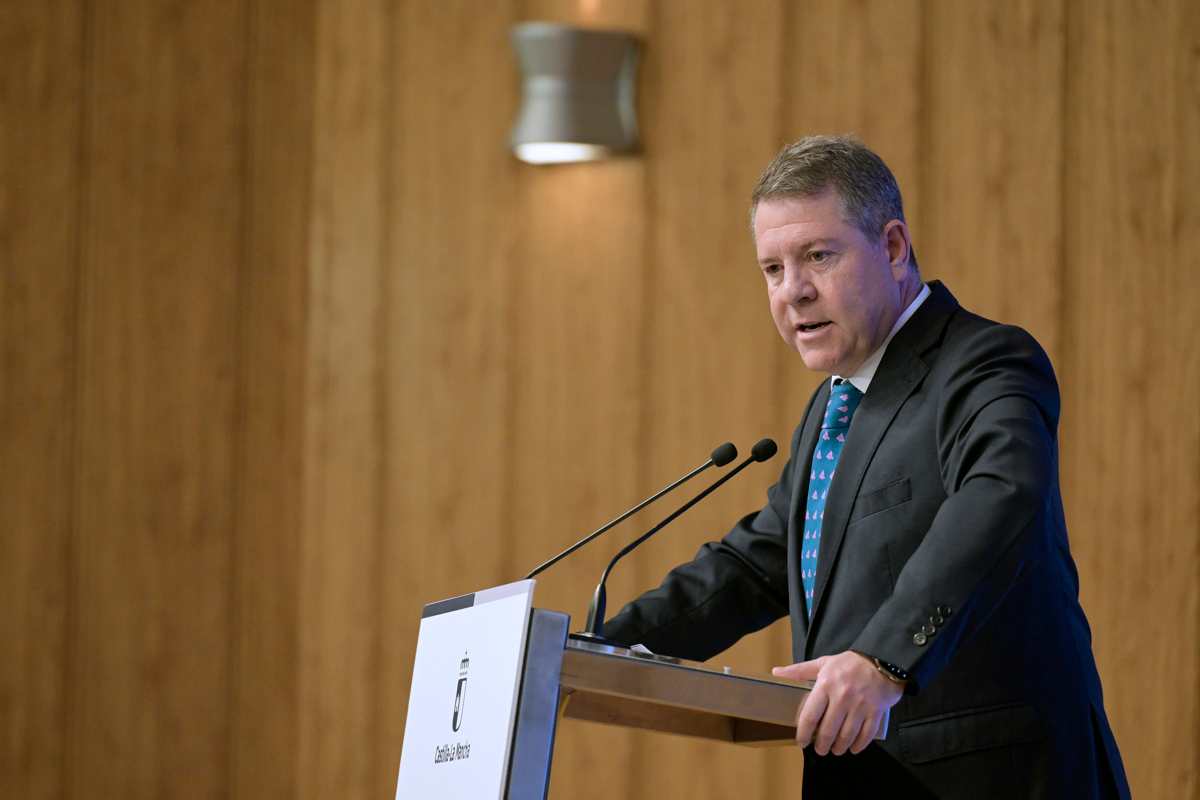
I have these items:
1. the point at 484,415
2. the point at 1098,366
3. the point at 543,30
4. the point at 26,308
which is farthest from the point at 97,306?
the point at 1098,366

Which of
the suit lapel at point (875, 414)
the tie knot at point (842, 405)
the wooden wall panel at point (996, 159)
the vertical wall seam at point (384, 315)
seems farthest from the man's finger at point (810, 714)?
the vertical wall seam at point (384, 315)

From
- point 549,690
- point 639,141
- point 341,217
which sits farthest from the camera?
point 341,217

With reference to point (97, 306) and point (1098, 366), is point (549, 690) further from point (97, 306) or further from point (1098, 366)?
point (97, 306)

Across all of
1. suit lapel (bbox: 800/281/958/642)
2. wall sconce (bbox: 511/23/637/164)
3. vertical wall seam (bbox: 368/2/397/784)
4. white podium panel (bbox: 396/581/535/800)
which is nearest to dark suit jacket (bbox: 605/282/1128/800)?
suit lapel (bbox: 800/281/958/642)

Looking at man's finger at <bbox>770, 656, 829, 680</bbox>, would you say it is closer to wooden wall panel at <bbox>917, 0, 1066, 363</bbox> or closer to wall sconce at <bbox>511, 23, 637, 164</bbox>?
wooden wall panel at <bbox>917, 0, 1066, 363</bbox>

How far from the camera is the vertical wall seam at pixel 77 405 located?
4629 millimetres

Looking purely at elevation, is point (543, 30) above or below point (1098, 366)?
above

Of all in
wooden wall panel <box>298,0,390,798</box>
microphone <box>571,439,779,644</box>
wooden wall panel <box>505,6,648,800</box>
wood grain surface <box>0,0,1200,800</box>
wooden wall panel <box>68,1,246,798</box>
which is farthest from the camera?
wooden wall panel <box>298,0,390,798</box>

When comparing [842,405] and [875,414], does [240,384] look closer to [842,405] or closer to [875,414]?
[842,405]

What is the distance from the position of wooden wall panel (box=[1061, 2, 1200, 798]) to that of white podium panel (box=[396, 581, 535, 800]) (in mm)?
2243

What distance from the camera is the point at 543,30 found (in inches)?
182

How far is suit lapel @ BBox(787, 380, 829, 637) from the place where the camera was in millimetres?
2541

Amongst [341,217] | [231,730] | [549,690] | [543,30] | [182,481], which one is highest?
[543,30]

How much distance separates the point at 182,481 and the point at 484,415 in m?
0.98
